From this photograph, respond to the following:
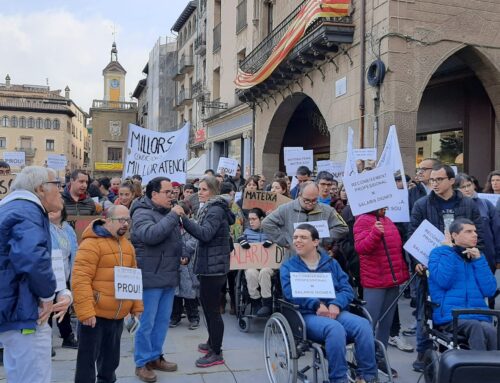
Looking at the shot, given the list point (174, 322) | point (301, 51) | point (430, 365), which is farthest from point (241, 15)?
point (430, 365)

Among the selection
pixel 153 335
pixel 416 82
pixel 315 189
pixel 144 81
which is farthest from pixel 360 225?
pixel 144 81

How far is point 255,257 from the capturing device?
6281mm

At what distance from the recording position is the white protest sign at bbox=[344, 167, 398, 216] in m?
5.05

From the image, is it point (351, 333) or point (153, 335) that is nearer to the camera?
point (351, 333)

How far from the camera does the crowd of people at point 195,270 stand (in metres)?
3.25

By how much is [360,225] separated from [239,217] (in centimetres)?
299

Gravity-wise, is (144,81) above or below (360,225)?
above

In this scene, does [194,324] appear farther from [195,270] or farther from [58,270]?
[58,270]

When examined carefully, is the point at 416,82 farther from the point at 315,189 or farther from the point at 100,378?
the point at 100,378

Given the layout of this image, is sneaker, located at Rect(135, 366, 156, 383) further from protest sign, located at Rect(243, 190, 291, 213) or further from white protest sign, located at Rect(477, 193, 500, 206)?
white protest sign, located at Rect(477, 193, 500, 206)

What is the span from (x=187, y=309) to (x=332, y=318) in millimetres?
3049

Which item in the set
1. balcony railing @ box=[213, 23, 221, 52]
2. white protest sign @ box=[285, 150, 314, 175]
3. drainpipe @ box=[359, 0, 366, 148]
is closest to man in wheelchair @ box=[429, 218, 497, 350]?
white protest sign @ box=[285, 150, 314, 175]

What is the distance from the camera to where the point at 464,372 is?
2146mm

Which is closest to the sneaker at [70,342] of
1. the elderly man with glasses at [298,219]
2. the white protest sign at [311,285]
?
the elderly man with glasses at [298,219]
